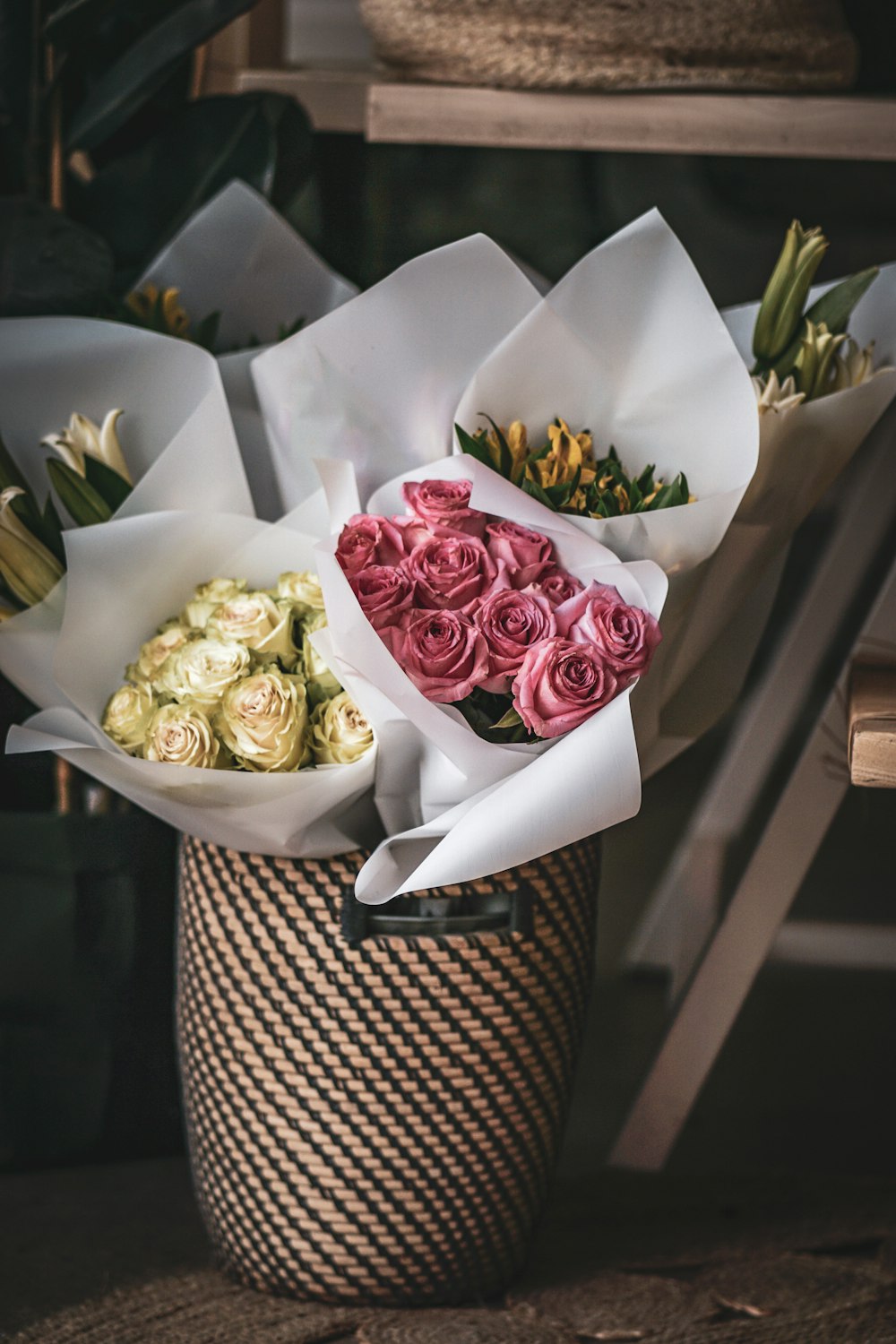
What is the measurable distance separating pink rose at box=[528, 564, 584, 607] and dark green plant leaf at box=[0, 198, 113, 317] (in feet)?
1.28

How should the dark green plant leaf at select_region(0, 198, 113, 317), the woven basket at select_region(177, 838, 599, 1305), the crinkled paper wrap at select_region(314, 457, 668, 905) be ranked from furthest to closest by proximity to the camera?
the dark green plant leaf at select_region(0, 198, 113, 317) → the woven basket at select_region(177, 838, 599, 1305) → the crinkled paper wrap at select_region(314, 457, 668, 905)

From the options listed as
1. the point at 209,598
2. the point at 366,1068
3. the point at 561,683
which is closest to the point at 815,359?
the point at 561,683

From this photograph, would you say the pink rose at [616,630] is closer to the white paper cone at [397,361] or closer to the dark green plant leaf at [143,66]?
the white paper cone at [397,361]

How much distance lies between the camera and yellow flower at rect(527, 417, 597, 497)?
0.67m

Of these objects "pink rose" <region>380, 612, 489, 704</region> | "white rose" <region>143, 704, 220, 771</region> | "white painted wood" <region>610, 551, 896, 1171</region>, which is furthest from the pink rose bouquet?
"white painted wood" <region>610, 551, 896, 1171</region>

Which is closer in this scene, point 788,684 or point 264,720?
point 264,720

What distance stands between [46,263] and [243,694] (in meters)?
0.36

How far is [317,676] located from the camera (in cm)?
68

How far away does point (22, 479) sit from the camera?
74cm

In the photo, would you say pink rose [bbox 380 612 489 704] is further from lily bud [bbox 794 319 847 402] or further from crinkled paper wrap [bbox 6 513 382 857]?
lily bud [bbox 794 319 847 402]

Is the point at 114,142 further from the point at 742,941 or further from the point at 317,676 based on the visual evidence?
the point at 742,941

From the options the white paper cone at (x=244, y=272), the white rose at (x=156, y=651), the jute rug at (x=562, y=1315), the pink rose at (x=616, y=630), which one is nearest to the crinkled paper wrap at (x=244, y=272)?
the white paper cone at (x=244, y=272)

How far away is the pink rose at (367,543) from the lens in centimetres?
63

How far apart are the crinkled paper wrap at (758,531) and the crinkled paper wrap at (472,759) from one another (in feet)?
0.32
